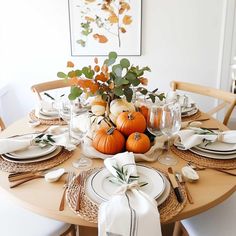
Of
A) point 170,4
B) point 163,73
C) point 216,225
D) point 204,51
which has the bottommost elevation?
point 216,225

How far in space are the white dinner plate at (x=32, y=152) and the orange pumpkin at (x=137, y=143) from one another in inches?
12.1

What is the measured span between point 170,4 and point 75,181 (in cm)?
199

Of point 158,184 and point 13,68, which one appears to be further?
point 13,68

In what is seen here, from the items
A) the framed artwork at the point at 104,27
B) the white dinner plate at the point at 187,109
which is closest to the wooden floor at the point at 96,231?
the white dinner plate at the point at 187,109

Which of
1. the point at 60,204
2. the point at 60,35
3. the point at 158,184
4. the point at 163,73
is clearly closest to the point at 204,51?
the point at 163,73

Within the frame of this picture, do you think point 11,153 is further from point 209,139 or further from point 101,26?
point 101,26

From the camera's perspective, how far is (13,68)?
2619 millimetres

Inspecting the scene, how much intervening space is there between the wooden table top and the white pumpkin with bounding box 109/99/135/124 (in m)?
0.31

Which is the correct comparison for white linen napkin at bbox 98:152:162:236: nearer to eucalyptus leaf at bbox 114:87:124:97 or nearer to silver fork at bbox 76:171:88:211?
silver fork at bbox 76:171:88:211

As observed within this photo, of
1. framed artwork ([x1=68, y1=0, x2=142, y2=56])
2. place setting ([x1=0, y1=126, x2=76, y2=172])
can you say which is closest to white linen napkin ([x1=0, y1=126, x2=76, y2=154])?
place setting ([x1=0, y1=126, x2=76, y2=172])

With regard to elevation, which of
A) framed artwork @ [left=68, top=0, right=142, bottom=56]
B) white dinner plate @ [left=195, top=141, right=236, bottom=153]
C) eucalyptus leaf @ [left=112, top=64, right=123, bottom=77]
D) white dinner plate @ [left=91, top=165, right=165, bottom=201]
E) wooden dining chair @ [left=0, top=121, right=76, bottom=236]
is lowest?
wooden dining chair @ [left=0, top=121, right=76, bottom=236]

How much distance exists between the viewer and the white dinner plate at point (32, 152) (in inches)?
42.2

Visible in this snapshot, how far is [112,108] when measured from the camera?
4.08 feet

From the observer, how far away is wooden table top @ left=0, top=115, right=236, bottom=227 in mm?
801
